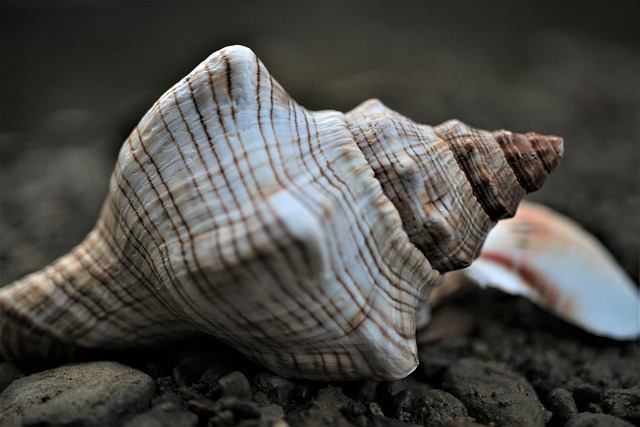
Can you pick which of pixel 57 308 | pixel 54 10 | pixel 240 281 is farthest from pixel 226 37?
pixel 240 281

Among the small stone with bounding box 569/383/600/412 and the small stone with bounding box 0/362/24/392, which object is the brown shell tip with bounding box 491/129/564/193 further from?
the small stone with bounding box 0/362/24/392

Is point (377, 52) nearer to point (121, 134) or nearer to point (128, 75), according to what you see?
point (128, 75)

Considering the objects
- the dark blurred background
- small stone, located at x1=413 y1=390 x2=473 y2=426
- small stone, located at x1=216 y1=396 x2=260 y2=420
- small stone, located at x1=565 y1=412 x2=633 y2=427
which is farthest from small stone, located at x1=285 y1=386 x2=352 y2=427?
the dark blurred background

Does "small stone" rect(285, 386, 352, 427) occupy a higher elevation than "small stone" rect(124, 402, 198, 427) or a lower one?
lower

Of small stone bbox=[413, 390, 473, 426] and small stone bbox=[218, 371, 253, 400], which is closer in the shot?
small stone bbox=[218, 371, 253, 400]

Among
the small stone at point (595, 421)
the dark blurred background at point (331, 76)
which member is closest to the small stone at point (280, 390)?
the small stone at point (595, 421)

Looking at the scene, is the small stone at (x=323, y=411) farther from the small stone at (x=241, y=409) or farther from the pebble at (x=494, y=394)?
the pebble at (x=494, y=394)
